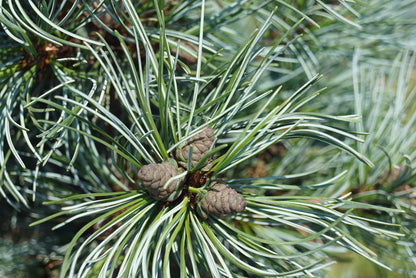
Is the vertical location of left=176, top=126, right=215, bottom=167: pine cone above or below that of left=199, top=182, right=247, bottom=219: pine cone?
above

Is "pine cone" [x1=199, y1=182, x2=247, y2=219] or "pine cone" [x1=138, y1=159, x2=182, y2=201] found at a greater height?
"pine cone" [x1=138, y1=159, x2=182, y2=201]

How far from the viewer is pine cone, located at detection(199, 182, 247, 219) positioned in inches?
15.8

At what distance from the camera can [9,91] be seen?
1.55 ft

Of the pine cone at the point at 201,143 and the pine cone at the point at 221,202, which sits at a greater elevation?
the pine cone at the point at 201,143

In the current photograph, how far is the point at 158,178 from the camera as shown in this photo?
389 mm

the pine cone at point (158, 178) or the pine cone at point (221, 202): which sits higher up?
the pine cone at point (158, 178)

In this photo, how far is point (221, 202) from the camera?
1.33 feet

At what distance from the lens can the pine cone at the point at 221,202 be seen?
40 centimetres

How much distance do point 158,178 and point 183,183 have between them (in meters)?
0.05

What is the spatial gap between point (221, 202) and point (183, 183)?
5 cm

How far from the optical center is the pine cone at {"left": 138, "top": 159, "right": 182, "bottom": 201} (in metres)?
0.39

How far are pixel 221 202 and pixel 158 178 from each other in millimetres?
66

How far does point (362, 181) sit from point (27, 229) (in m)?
0.53

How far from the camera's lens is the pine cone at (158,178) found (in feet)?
1.27
